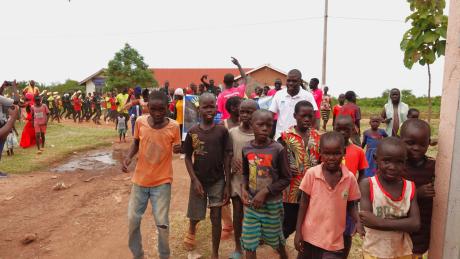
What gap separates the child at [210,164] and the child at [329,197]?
1147 mm

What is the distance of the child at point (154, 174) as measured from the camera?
139 inches

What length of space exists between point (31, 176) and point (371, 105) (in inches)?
1319

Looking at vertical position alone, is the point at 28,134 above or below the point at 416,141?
below

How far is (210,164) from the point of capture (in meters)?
3.71

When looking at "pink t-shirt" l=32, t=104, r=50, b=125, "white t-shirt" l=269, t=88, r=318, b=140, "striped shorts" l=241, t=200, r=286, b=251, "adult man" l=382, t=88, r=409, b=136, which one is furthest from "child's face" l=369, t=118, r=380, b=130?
"pink t-shirt" l=32, t=104, r=50, b=125

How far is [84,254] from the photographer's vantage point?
4.04m

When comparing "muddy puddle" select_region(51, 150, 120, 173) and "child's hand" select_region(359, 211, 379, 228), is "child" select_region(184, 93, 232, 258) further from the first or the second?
"muddy puddle" select_region(51, 150, 120, 173)

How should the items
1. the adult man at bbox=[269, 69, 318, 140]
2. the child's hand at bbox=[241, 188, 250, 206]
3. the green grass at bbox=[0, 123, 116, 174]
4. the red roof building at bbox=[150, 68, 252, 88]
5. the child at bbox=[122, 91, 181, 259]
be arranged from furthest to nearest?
1. the red roof building at bbox=[150, 68, 252, 88]
2. the green grass at bbox=[0, 123, 116, 174]
3. the adult man at bbox=[269, 69, 318, 140]
4. the child at bbox=[122, 91, 181, 259]
5. the child's hand at bbox=[241, 188, 250, 206]

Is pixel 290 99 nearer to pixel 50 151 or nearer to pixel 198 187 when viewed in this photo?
pixel 198 187

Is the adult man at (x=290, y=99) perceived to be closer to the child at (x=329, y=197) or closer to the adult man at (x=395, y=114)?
the child at (x=329, y=197)

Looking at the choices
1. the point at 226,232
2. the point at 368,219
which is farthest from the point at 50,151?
the point at 368,219

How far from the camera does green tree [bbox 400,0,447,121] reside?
227 inches

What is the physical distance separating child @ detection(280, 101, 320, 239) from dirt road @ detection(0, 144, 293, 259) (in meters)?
0.91

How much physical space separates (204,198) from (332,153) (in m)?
1.66
